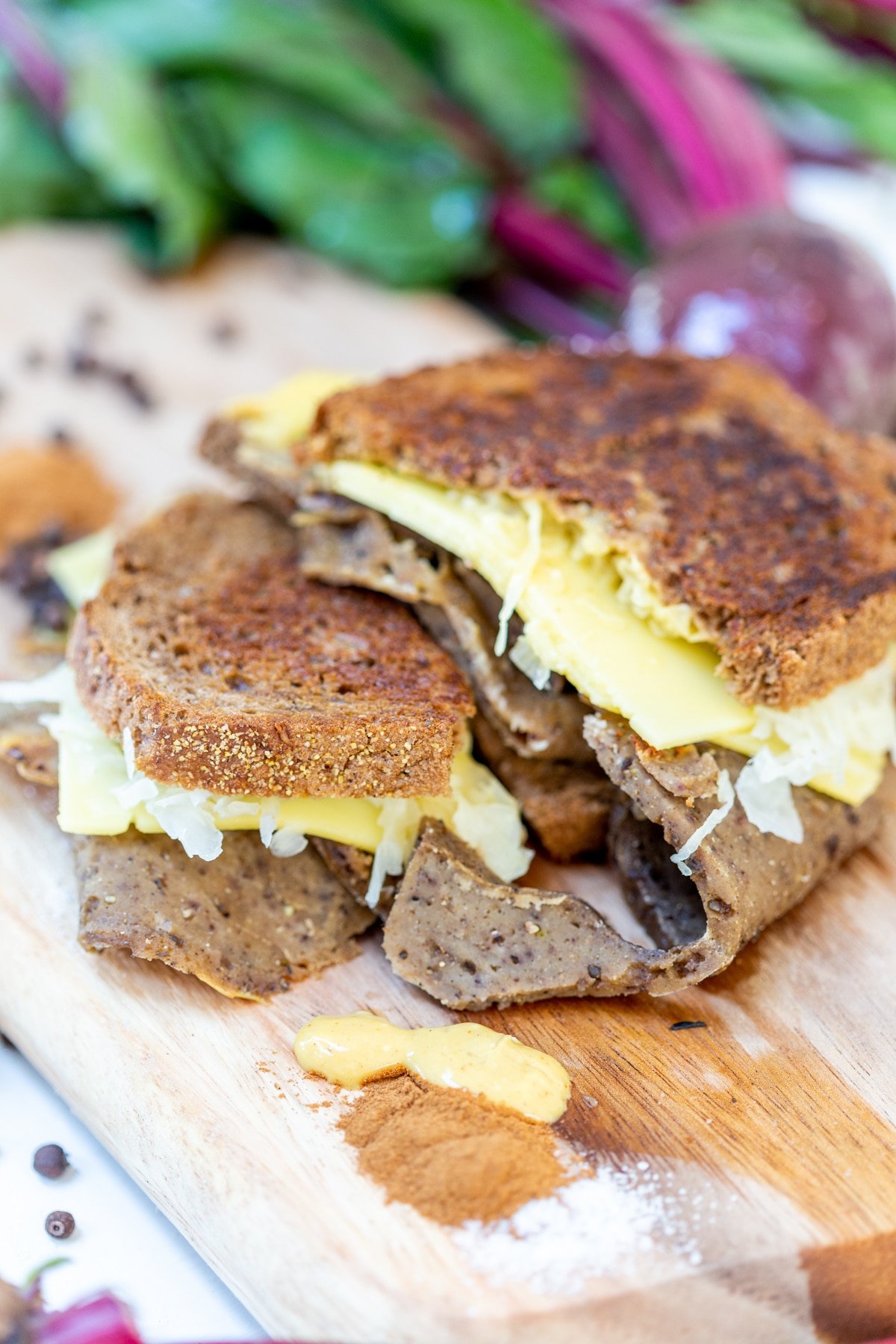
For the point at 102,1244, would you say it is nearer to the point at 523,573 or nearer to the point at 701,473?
the point at 523,573

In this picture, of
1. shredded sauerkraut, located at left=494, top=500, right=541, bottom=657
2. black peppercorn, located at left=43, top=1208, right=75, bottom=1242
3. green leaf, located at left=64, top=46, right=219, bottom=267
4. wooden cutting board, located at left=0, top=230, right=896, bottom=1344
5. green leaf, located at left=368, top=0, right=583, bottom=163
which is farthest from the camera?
green leaf, located at left=368, top=0, right=583, bottom=163

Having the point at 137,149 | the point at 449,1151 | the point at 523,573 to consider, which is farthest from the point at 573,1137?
the point at 137,149

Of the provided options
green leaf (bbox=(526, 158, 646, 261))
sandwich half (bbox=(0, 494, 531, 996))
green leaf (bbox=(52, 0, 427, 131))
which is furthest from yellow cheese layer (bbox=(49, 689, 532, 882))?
green leaf (bbox=(526, 158, 646, 261))


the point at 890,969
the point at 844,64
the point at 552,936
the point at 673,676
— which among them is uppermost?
the point at 844,64

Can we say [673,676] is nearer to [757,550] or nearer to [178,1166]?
[757,550]

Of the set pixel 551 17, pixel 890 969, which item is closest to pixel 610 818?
pixel 890 969

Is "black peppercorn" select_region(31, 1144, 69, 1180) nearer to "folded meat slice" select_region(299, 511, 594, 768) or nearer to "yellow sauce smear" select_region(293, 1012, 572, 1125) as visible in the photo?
"yellow sauce smear" select_region(293, 1012, 572, 1125)
